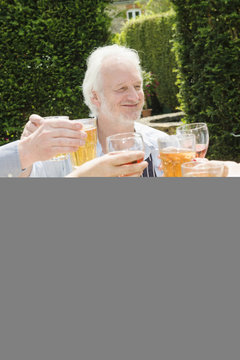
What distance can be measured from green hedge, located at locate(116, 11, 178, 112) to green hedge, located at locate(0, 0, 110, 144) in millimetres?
7107

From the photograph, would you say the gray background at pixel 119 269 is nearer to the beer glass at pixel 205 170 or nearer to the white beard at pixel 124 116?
the beer glass at pixel 205 170

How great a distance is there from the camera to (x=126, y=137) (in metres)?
1.38

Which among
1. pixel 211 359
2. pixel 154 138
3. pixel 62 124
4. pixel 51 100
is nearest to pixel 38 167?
pixel 62 124

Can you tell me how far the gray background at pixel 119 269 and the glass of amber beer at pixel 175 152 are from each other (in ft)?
2.48

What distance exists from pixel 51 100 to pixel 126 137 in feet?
13.5

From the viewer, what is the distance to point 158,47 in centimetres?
1207

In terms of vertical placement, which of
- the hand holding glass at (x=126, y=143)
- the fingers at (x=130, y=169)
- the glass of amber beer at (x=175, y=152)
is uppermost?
the hand holding glass at (x=126, y=143)

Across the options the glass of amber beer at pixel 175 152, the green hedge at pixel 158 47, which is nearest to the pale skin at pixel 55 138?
the glass of amber beer at pixel 175 152

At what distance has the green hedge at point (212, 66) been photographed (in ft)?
15.4

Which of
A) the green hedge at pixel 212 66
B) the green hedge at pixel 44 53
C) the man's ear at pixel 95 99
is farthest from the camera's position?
the green hedge at pixel 44 53

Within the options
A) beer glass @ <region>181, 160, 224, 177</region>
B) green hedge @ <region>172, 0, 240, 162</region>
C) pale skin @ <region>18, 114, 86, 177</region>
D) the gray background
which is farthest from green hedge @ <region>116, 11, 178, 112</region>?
the gray background

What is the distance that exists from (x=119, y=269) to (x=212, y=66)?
4.62m

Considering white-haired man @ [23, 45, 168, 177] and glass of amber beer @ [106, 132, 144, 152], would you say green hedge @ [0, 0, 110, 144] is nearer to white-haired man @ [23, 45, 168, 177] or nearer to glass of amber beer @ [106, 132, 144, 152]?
white-haired man @ [23, 45, 168, 177]

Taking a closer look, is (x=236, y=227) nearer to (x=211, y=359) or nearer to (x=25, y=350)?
(x=211, y=359)
